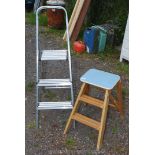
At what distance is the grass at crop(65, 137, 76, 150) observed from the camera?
347cm

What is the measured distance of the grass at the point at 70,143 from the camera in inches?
136

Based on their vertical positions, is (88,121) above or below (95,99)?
below

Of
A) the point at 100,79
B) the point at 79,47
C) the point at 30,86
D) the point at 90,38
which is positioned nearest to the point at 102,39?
the point at 90,38

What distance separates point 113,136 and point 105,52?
98.3 inches

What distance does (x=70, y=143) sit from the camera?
3518 millimetres

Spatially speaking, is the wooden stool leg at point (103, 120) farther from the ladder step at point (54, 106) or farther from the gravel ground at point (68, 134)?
the ladder step at point (54, 106)

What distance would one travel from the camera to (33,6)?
26.2 ft

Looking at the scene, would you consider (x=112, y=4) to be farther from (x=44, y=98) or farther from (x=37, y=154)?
(x=37, y=154)

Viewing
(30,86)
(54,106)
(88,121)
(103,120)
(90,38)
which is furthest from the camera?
(90,38)

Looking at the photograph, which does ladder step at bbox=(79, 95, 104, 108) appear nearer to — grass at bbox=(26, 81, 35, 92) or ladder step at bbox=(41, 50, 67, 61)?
ladder step at bbox=(41, 50, 67, 61)

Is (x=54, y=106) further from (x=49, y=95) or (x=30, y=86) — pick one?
(x=30, y=86)

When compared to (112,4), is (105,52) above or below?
below

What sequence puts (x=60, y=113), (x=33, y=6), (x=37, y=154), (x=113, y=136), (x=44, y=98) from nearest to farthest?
(x=37, y=154) < (x=113, y=136) < (x=60, y=113) < (x=44, y=98) < (x=33, y=6)
